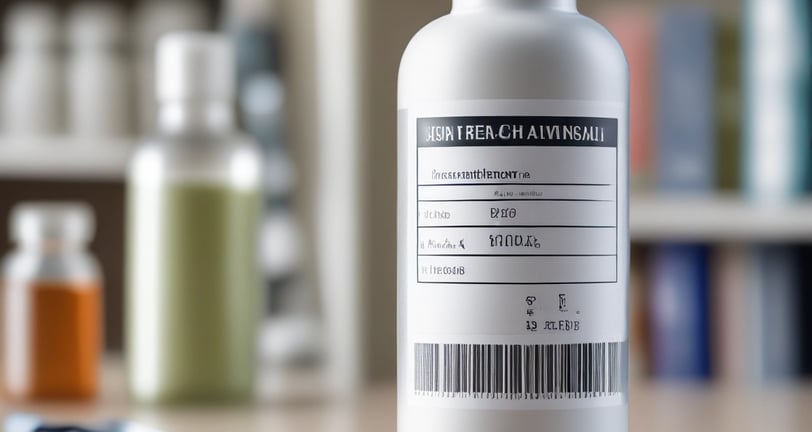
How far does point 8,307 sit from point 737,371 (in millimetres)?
783

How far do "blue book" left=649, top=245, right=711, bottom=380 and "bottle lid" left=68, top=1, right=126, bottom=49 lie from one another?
671mm

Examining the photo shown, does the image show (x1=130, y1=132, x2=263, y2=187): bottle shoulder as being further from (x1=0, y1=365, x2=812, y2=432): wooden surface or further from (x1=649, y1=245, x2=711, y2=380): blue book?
(x1=649, y1=245, x2=711, y2=380): blue book

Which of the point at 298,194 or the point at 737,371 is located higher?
the point at 298,194

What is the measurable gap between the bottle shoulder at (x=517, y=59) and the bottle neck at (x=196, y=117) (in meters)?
0.34

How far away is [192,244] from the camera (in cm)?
81

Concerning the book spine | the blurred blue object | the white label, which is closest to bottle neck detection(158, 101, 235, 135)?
the blurred blue object

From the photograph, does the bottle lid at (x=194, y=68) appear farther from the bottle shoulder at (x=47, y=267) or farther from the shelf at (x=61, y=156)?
the shelf at (x=61, y=156)

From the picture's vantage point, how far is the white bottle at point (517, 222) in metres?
0.48

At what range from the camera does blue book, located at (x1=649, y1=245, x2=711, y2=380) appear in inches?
50.2

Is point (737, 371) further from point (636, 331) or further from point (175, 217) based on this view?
point (175, 217)

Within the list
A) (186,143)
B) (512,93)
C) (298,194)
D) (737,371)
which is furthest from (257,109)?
(512,93)

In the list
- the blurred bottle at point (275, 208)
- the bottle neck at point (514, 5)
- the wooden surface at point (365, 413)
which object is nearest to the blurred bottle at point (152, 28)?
the blurred bottle at point (275, 208)

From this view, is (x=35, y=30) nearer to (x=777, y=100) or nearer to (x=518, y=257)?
(x=777, y=100)

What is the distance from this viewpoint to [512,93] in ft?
1.60
